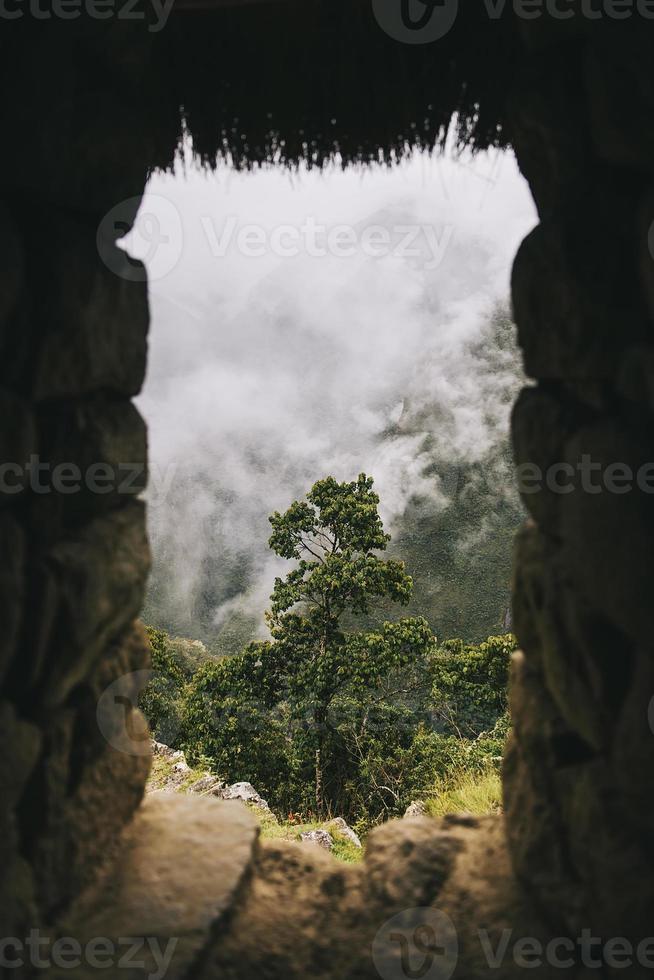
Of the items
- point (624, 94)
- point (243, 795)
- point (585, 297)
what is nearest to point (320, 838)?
point (243, 795)

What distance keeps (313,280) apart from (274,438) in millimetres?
16151

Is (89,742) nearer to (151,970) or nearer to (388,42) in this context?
(151,970)

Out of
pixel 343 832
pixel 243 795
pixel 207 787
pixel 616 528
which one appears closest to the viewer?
pixel 616 528

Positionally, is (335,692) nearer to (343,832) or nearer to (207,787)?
(207,787)

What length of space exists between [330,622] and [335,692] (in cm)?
94

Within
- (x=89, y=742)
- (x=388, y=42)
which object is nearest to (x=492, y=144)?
(x=388, y=42)

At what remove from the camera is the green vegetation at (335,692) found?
8617 mm

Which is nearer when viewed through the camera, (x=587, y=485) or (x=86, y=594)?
(x=587, y=485)

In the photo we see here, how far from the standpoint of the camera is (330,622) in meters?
9.12

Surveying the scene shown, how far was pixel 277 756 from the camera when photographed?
920 centimetres

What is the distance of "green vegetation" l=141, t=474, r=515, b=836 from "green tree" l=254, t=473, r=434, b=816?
2 centimetres

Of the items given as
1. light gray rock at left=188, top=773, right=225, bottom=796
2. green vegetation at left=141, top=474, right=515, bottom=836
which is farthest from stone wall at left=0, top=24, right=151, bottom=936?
green vegetation at left=141, top=474, right=515, bottom=836

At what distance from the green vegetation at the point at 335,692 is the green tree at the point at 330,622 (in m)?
0.02

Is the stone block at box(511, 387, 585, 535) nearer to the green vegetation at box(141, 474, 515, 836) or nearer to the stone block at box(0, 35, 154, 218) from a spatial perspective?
the stone block at box(0, 35, 154, 218)
